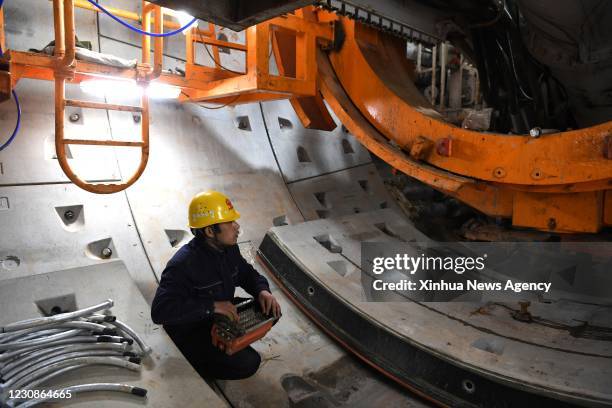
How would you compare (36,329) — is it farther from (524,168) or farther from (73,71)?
(524,168)

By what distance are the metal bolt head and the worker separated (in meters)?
0.71

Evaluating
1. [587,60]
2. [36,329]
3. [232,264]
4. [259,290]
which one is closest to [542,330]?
[259,290]

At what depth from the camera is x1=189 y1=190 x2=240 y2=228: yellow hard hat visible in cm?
248

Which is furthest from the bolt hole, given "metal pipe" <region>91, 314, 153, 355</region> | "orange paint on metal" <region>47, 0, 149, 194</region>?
"orange paint on metal" <region>47, 0, 149, 194</region>

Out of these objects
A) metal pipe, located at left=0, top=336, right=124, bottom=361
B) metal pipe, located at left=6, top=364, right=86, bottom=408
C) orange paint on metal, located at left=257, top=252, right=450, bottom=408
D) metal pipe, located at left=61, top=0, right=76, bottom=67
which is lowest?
orange paint on metal, located at left=257, top=252, right=450, bottom=408

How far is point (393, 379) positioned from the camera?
104 inches

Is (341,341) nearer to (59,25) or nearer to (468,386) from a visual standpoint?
(468,386)

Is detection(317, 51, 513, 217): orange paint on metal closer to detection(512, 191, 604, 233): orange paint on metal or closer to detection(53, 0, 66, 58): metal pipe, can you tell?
detection(512, 191, 604, 233): orange paint on metal

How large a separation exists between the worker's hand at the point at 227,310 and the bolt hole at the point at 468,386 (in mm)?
1253

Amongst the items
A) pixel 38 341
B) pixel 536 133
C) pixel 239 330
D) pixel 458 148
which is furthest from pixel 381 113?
pixel 38 341

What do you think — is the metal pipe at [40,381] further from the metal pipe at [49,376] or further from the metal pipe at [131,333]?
the metal pipe at [131,333]

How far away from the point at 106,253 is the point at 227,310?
3.57 feet

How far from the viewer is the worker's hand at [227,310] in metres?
2.31

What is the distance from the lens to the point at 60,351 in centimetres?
203
